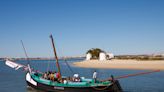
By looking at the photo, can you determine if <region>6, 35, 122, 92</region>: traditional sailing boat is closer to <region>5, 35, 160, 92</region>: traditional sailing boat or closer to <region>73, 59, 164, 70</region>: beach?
<region>5, 35, 160, 92</region>: traditional sailing boat

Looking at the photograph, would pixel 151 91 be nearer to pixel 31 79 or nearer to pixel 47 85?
pixel 47 85

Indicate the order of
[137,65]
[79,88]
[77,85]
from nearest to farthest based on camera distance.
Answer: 1. [79,88]
2. [77,85]
3. [137,65]

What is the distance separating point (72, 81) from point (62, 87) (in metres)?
1.29

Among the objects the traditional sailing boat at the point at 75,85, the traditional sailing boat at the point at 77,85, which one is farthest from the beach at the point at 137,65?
the traditional sailing boat at the point at 75,85

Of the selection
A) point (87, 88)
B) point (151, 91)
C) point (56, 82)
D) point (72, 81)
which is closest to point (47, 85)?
point (56, 82)

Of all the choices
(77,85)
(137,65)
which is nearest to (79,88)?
(77,85)

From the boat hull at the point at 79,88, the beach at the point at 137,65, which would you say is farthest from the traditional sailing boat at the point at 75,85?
the beach at the point at 137,65

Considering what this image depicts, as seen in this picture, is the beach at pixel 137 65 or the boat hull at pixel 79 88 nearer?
the boat hull at pixel 79 88

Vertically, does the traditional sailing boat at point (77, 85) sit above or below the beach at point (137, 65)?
below

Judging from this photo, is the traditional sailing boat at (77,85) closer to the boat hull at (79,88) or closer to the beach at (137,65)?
the boat hull at (79,88)

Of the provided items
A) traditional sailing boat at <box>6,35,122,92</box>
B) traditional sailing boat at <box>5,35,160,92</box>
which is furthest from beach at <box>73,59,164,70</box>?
traditional sailing boat at <box>6,35,122,92</box>

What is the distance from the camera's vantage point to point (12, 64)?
124 feet

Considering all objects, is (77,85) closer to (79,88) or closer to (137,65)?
(79,88)

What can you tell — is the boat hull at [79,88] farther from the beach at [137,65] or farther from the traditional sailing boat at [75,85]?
the beach at [137,65]
